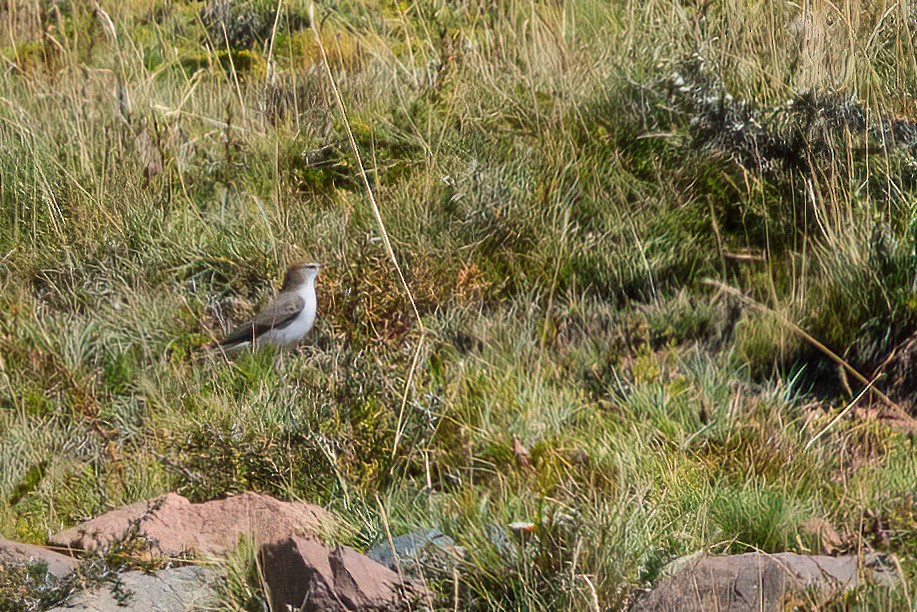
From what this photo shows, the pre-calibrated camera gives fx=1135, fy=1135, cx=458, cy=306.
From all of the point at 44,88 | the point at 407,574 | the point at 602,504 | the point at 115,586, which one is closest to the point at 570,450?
the point at 602,504

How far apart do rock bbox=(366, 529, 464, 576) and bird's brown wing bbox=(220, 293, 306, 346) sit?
1.68m

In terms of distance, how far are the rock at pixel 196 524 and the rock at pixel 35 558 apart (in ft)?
0.27

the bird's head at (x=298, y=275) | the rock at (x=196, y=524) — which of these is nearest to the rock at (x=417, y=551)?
the rock at (x=196, y=524)

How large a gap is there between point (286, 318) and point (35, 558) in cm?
174

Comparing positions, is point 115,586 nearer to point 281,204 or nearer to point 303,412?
point 303,412

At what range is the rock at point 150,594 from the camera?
3197 mm

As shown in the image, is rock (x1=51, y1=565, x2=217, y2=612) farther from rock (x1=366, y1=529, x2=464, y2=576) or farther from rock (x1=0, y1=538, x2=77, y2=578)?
rock (x1=366, y1=529, x2=464, y2=576)

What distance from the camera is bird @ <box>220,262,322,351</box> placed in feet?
16.0

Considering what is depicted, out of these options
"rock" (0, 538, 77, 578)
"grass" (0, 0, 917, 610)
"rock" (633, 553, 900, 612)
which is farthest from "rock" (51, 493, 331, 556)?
"rock" (633, 553, 900, 612)

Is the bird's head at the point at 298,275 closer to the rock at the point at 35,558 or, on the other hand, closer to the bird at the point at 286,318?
the bird at the point at 286,318

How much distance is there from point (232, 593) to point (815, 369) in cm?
248

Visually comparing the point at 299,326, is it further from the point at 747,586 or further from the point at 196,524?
the point at 747,586

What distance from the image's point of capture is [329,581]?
297 cm

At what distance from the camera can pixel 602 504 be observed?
3.25 metres
